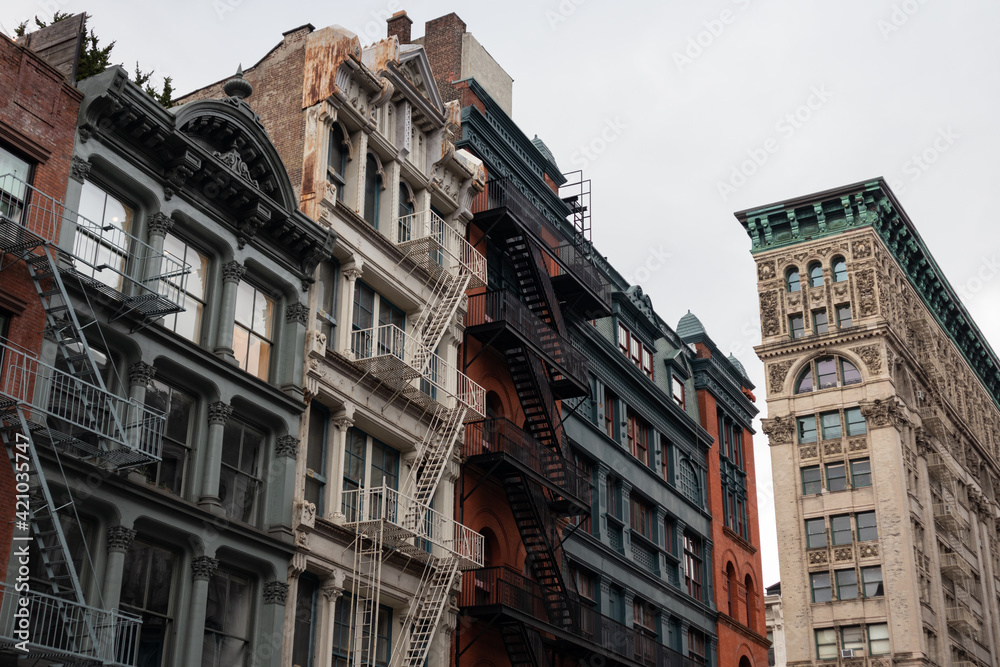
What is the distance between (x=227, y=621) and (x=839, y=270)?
5957cm

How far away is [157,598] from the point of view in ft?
72.0

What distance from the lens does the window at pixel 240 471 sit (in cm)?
2433

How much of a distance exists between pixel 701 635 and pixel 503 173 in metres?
19.4

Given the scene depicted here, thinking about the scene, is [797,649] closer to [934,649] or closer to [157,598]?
[934,649]

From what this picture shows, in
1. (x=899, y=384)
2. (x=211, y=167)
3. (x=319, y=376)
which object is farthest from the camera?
(x=899, y=384)

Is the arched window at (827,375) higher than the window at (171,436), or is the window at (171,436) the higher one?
the arched window at (827,375)

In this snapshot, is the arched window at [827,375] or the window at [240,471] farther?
the arched window at [827,375]

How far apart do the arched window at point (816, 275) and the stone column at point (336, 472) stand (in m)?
54.1

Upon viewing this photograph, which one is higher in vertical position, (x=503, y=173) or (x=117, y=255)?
(x=503, y=173)

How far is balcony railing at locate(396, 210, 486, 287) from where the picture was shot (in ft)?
103

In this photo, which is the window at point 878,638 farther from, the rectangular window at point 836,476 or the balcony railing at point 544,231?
the balcony railing at point 544,231

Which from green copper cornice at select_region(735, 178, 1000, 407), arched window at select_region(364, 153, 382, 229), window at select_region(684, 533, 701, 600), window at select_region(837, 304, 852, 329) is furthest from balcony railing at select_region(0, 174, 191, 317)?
green copper cornice at select_region(735, 178, 1000, 407)

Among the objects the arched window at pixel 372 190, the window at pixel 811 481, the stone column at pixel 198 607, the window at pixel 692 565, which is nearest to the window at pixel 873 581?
the window at pixel 811 481

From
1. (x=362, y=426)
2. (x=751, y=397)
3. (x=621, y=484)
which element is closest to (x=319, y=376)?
(x=362, y=426)
